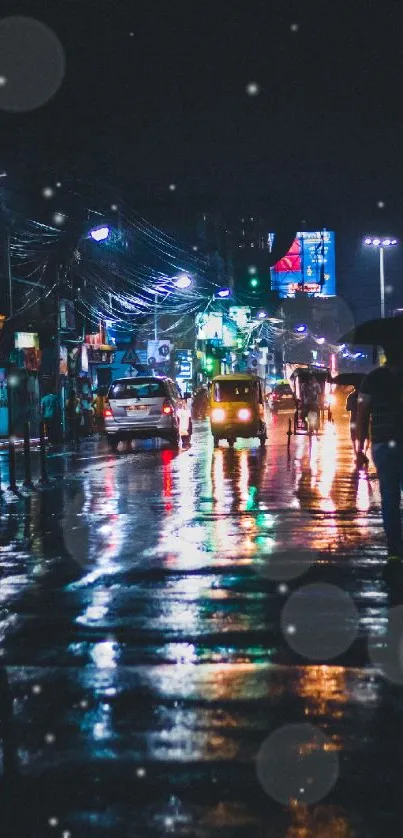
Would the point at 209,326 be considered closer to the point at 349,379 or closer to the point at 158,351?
the point at 158,351

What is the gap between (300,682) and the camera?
5797 mm

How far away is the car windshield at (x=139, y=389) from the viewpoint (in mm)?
29391

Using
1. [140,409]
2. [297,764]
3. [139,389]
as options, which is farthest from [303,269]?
[297,764]

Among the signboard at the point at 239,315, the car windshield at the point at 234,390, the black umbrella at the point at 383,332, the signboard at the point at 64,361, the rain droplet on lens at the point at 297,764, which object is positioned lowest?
the rain droplet on lens at the point at 297,764

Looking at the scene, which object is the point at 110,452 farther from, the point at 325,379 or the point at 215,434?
the point at 325,379

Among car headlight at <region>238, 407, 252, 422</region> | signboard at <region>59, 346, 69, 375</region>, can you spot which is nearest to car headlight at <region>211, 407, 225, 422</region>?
car headlight at <region>238, 407, 252, 422</region>

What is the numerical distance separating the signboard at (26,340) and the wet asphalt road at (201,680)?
28051 mm

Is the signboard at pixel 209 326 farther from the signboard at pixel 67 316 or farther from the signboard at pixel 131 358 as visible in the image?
the signboard at pixel 67 316

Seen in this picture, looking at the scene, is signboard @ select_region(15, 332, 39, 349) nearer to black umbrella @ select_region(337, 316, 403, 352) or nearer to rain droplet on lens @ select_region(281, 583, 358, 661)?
black umbrella @ select_region(337, 316, 403, 352)

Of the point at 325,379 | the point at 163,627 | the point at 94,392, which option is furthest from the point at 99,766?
the point at 94,392

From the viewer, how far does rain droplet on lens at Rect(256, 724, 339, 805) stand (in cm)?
418

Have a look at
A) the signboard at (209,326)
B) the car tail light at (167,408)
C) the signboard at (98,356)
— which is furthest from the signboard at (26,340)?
the signboard at (209,326)

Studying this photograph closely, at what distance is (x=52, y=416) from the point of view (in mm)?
39469

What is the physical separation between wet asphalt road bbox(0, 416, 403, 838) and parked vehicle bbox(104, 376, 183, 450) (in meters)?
16.1
